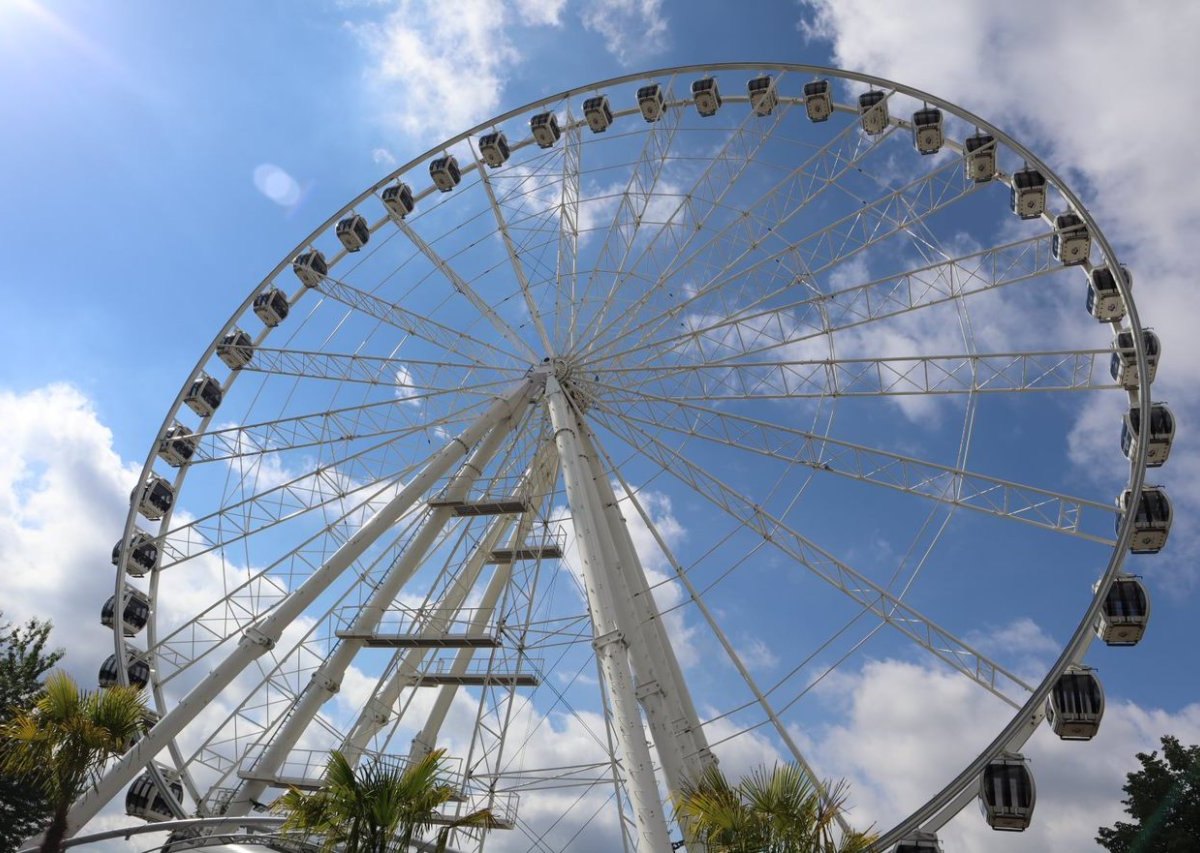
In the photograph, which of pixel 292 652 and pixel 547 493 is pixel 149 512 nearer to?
pixel 292 652

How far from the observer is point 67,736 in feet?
37.8

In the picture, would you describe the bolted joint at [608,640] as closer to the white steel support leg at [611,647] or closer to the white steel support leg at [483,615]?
the white steel support leg at [611,647]

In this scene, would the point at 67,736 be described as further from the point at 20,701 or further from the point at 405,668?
the point at 20,701

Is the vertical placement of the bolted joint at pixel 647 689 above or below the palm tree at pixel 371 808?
above

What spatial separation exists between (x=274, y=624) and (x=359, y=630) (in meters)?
1.86

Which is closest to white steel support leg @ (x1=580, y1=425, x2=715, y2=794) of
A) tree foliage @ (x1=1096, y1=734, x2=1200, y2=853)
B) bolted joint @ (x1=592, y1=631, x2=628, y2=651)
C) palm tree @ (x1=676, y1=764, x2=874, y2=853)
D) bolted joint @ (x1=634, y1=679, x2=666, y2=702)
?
bolted joint @ (x1=634, y1=679, x2=666, y2=702)

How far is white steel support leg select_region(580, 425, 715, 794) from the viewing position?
16.7 metres

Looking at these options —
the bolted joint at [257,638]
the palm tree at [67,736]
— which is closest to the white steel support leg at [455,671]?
the bolted joint at [257,638]

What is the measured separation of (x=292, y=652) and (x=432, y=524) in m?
4.21

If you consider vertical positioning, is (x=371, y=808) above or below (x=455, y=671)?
below

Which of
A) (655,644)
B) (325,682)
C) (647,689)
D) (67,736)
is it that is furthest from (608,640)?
(325,682)

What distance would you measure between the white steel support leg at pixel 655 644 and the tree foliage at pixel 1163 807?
74.5 ft

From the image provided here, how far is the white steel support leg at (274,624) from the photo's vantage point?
55.4ft

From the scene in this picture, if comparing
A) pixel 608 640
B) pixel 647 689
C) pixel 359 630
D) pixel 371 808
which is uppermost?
pixel 359 630
